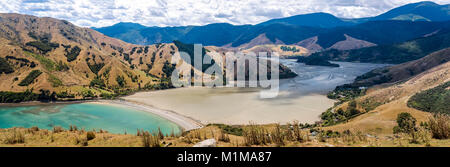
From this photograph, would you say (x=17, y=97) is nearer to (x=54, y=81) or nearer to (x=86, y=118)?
(x=54, y=81)

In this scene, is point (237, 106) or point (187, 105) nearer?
point (237, 106)

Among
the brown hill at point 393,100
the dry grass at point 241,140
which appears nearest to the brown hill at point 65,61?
the dry grass at point 241,140

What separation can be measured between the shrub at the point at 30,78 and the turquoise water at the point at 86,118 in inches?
685

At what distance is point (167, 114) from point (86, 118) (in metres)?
22.1

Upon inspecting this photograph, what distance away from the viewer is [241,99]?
88.6 meters

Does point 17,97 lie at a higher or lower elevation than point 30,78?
lower

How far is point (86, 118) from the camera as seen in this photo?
234ft

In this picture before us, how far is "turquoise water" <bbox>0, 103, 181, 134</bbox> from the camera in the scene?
6263cm

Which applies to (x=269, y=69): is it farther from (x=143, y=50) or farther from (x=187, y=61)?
(x=143, y=50)

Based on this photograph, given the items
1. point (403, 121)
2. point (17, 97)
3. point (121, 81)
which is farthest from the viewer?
point (121, 81)

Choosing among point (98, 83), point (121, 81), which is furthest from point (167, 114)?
point (98, 83)

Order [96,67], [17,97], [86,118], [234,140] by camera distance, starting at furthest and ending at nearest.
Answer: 1. [96,67]
2. [17,97]
3. [86,118]
4. [234,140]

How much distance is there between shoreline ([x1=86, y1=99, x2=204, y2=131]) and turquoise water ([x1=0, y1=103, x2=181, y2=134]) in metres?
1.50

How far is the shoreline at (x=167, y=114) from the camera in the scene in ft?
199
